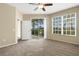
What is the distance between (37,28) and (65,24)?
135 inches

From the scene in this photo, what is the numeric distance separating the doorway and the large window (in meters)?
A: 1.67

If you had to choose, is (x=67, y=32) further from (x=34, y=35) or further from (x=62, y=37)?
(x=34, y=35)

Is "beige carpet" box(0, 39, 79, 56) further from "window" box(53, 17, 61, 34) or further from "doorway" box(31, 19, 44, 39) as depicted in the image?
"doorway" box(31, 19, 44, 39)

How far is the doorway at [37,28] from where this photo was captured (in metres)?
12.8

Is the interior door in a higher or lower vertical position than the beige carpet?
higher

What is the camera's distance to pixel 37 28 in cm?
1289

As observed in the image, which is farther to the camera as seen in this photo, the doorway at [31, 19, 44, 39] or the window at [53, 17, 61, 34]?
the doorway at [31, 19, 44, 39]

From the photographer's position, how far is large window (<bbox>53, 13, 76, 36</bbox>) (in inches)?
363

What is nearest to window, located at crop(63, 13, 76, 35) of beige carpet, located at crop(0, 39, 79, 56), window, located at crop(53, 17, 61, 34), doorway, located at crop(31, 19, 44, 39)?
window, located at crop(53, 17, 61, 34)

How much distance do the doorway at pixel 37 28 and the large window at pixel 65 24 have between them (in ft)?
5.47

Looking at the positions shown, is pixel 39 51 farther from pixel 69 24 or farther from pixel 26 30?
pixel 26 30

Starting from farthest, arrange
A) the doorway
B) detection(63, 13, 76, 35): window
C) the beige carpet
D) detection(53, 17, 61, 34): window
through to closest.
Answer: the doorway, detection(53, 17, 61, 34): window, detection(63, 13, 76, 35): window, the beige carpet

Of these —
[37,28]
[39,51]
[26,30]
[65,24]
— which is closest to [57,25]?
[65,24]

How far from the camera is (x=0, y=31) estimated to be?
7.55m
